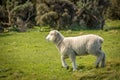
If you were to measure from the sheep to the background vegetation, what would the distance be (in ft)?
67.1

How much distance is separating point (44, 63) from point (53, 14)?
18.9 metres

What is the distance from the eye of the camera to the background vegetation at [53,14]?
116 feet

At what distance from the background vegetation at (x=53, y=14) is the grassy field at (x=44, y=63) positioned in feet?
34.1

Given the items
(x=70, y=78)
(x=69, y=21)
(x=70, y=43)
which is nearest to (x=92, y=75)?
(x=70, y=78)

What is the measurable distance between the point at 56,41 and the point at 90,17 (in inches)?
906

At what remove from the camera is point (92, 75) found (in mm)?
12977

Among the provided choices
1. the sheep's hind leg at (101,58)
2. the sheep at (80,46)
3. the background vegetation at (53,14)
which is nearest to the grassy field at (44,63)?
the sheep's hind leg at (101,58)

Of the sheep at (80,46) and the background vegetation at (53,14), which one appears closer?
the sheep at (80,46)

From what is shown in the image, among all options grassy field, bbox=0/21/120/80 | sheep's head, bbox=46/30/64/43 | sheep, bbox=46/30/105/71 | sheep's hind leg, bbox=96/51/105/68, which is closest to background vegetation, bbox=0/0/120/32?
grassy field, bbox=0/21/120/80

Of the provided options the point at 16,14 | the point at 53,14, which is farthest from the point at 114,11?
the point at 16,14

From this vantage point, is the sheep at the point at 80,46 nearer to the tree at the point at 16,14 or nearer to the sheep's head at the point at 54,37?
the sheep's head at the point at 54,37

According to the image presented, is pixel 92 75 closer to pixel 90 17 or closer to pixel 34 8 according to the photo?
pixel 90 17

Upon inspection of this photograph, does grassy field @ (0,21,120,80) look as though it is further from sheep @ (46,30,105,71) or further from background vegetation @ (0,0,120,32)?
background vegetation @ (0,0,120,32)

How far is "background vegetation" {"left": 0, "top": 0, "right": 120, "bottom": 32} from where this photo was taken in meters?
35.3
